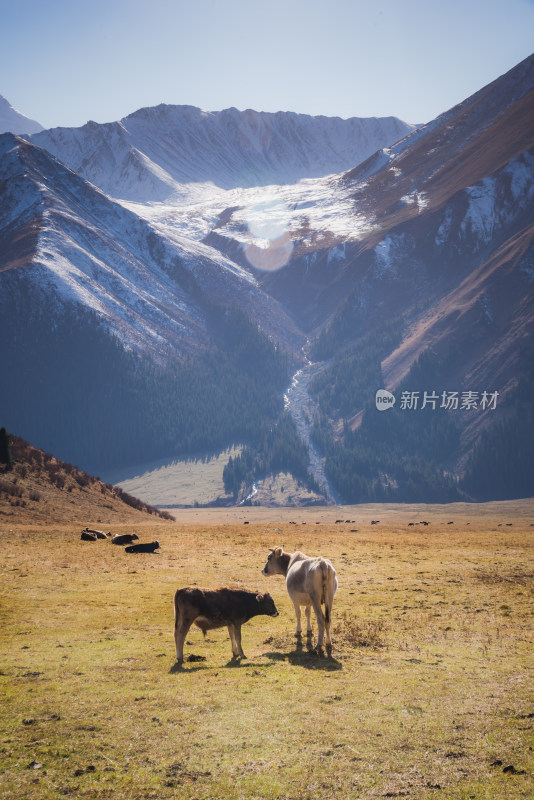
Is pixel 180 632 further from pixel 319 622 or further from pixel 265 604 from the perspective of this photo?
pixel 319 622

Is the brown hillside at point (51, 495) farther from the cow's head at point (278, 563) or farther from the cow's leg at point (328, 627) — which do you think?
the cow's leg at point (328, 627)

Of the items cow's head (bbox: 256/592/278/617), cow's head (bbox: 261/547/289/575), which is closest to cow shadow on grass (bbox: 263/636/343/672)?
cow's head (bbox: 256/592/278/617)

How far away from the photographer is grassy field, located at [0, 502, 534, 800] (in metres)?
11.4

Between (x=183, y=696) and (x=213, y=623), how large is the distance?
426 centimetres

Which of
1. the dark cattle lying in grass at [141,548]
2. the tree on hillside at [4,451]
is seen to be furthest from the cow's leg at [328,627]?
the tree on hillside at [4,451]

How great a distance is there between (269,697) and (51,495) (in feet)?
177

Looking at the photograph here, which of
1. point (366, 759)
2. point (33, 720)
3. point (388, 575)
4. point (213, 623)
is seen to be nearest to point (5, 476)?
point (388, 575)

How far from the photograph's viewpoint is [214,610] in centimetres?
1972

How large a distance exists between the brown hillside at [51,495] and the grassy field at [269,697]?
26.5 meters

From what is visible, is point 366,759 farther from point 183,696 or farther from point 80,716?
point 80,716

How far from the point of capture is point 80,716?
14.2 m

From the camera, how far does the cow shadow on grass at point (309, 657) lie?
1855 cm

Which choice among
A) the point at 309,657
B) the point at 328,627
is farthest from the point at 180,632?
the point at 328,627

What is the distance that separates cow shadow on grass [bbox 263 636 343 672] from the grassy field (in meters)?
0.11
